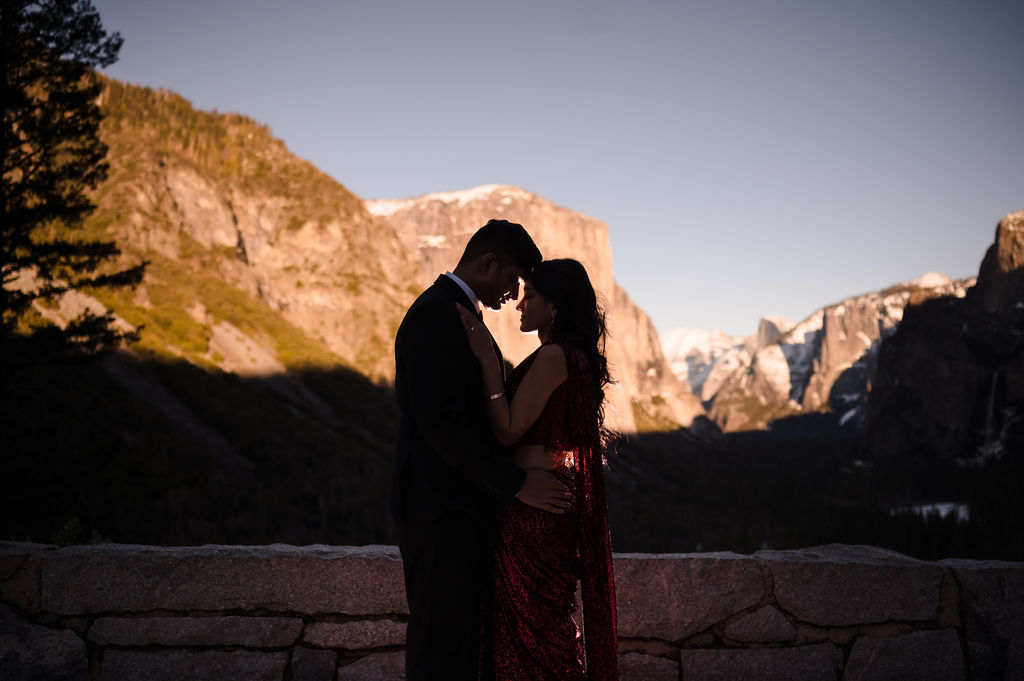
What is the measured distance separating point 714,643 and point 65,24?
2338 centimetres

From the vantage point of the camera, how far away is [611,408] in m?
3.29

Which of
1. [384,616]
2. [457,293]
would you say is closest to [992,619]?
[384,616]

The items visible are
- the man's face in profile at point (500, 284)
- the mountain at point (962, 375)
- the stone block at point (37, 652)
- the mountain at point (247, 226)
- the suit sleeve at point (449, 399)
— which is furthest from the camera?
the mountain at point (962, 375)

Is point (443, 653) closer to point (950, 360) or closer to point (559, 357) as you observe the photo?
point (559, 357)

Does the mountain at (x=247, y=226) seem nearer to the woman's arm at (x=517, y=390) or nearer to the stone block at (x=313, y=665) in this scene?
the stone block at (x=313, y=665)

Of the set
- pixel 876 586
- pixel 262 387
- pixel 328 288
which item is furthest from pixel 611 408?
pixel 328 288

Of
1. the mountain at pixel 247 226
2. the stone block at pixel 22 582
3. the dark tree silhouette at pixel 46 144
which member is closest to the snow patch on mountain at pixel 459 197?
the mountain at pixel 247 226

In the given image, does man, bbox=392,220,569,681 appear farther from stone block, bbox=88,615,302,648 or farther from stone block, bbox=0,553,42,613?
stone block, bbox=0,553,42,613

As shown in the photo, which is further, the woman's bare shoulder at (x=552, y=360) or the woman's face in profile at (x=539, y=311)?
the woman's face in profile at (x=539, y=311)

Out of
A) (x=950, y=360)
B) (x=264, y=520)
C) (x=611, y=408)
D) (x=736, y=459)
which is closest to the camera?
(x=611, y=408)

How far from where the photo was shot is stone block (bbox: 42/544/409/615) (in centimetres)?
369

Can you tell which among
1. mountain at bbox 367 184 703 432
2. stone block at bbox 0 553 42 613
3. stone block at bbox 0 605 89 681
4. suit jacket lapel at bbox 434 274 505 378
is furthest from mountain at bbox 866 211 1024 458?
stone block at bbox 0 553 42 613

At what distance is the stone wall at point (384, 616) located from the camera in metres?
3.68

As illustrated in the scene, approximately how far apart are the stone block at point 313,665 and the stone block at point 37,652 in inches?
45.8
